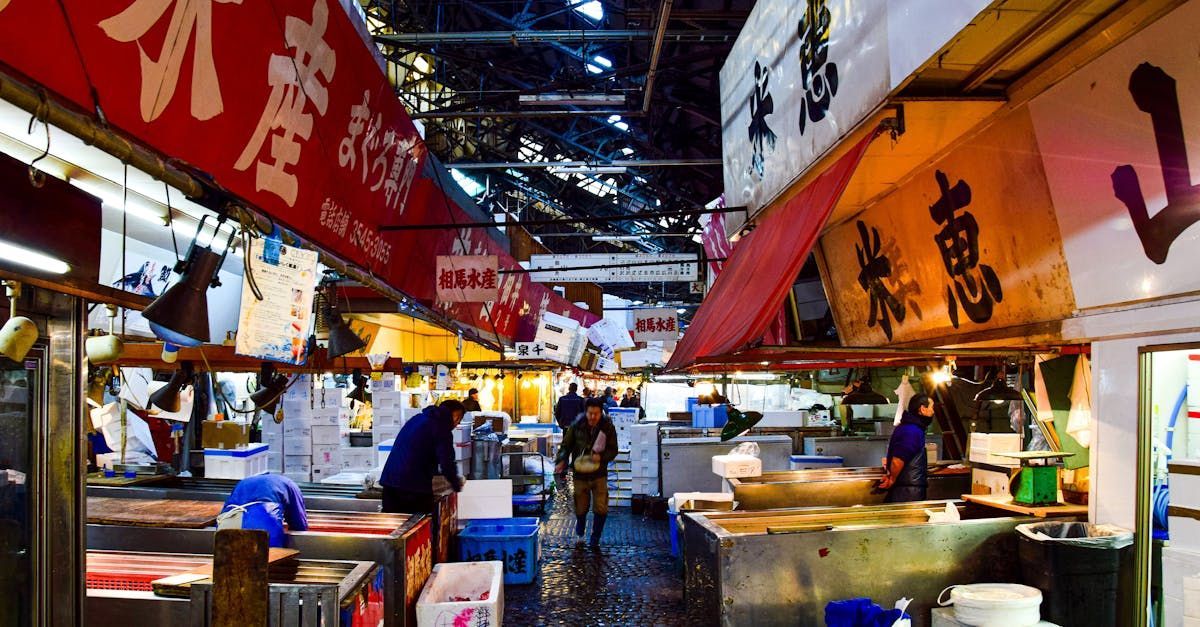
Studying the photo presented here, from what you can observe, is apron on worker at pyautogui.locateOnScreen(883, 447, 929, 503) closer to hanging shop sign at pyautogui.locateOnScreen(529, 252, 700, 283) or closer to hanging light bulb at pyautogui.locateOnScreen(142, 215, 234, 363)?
hanging shop sign at pyautogui.locateOnScreen(529, 252, 700, 283)

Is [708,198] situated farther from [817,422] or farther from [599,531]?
[599,531]

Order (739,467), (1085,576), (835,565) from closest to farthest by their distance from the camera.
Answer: (1085,576) < (835,565) < (739,467)

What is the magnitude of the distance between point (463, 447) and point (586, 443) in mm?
2985

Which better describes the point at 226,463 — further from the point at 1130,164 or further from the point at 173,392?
the point at 1130,164

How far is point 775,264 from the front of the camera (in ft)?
15.6

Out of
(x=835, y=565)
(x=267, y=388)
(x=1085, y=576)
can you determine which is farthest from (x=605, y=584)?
(x=1085, y=576)

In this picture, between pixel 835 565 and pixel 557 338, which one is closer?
pixel 835 565

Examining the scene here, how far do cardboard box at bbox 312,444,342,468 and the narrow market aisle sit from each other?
4057mm

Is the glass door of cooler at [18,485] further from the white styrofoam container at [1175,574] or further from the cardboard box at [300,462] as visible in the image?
the cardboard box at [300,462]

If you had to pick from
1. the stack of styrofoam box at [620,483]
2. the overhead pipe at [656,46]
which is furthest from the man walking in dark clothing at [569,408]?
the overhead pipe at [656,46]

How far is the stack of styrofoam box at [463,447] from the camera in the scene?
1300 centimetres

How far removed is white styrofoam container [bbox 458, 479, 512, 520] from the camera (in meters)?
8.96

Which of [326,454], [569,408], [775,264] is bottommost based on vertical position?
[326,454]

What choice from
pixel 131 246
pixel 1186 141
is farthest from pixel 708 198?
pixel 1186 141
